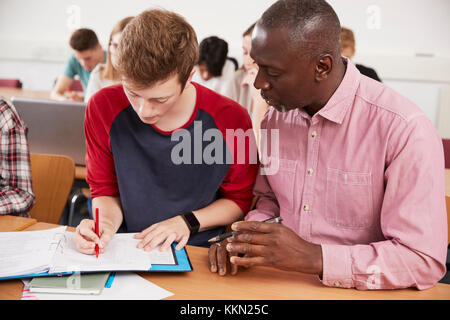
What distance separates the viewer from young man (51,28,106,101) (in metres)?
3.69

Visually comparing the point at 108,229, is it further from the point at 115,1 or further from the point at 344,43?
the point at 115,1

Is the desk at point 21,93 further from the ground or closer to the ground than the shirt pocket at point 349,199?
further from the ground

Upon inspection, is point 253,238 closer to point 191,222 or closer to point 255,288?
point 255,288

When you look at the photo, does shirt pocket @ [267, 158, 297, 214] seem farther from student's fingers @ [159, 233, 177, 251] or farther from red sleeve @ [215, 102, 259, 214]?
student's fingers @ [159, 233, 177, 251]

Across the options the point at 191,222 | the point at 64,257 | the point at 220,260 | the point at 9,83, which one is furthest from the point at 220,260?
the point at 9,83

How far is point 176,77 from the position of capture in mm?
1134

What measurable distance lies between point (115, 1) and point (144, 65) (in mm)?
4813

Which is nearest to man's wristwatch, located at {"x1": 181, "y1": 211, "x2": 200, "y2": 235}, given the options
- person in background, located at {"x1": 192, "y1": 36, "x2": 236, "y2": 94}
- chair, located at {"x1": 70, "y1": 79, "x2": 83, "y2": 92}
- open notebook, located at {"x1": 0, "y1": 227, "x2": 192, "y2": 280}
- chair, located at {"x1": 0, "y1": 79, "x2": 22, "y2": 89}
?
open notebook, located at {"x1": 0, "y1": 227, "x2": 192, "y2": 280}

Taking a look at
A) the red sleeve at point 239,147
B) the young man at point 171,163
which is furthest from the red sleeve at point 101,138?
the red sleeve at point 239,147

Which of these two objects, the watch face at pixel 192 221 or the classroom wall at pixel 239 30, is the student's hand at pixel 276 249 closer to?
the watch face at pixel 192 221

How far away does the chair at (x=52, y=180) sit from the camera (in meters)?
1.75

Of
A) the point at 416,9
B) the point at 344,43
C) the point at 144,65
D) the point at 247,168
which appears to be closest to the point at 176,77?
the point at 144,65

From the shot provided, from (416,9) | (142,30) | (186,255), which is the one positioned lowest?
(186,255)

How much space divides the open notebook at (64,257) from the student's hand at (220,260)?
0.06 meters
